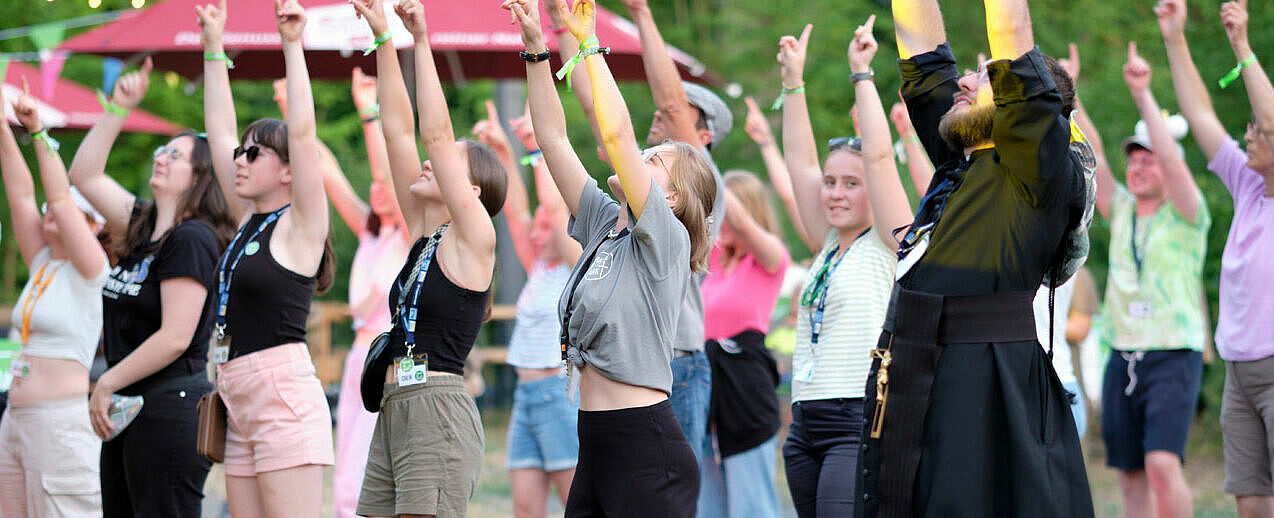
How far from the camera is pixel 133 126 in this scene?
11758 millimetres

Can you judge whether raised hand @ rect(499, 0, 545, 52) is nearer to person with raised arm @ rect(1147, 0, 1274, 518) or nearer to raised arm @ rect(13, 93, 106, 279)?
raised arm @ rect(13, 93, 106, 279)

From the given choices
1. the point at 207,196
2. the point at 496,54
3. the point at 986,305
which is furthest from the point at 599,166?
the point at 986,305

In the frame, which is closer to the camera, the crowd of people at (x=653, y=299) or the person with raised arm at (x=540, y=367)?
the crowd of people at (x=653, y=299)

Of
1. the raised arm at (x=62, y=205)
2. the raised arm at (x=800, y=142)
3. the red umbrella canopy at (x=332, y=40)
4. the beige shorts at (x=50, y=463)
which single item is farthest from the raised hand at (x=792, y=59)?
the beige shorts at (x=50, y=463)

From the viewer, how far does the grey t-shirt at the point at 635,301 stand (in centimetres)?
373

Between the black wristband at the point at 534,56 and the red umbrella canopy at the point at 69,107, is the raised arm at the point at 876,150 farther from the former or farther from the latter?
the red umbrella canopy at the point at 69,107

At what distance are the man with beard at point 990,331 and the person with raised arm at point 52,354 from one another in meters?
3.71

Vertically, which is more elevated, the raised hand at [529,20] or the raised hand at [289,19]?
the raised hand at [289,19]

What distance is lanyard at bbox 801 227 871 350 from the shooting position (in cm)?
489

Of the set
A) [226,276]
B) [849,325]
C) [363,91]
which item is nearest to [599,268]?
[849,325]

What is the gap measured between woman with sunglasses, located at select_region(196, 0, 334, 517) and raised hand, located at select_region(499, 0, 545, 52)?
3.86 ft

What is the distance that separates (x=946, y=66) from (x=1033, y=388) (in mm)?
1035

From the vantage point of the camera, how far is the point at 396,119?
465 cm

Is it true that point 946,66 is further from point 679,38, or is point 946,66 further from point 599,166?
point 679,38
